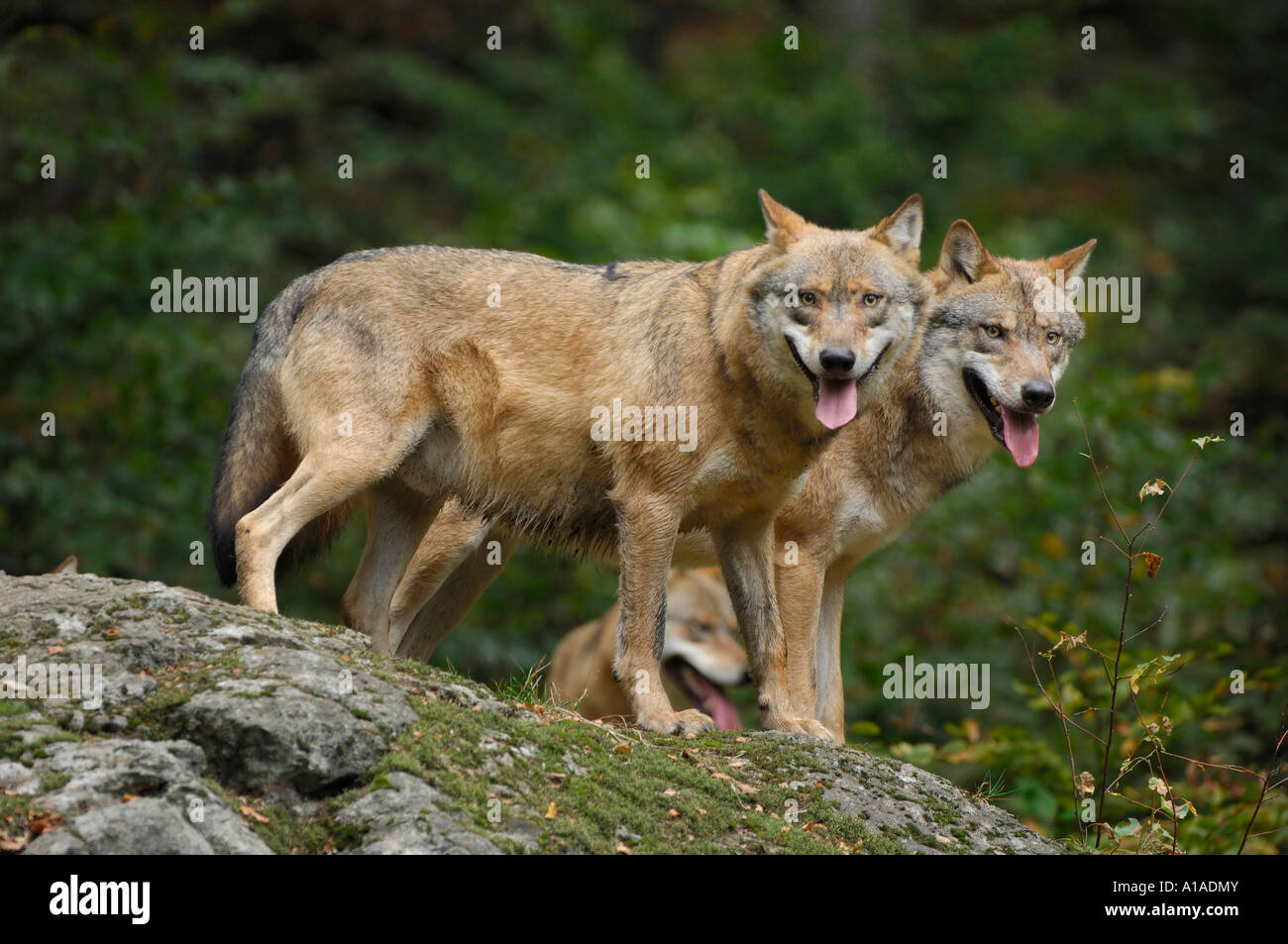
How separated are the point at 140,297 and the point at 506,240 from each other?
157 inches

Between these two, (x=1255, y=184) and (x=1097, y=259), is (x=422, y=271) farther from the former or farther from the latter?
(x=1255, y=184)

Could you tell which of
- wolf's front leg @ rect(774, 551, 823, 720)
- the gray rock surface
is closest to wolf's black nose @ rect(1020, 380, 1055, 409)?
wolf's front leg @ rect(774, 551, 823, 720)

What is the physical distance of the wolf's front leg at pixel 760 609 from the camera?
659cm

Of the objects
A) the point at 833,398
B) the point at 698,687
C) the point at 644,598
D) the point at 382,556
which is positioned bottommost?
the point at 698,687

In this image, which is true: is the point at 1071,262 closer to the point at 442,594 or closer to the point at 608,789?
the point at 442,594

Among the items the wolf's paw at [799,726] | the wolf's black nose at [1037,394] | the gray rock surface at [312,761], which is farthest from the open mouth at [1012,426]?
the gray rock surface at [312,761]

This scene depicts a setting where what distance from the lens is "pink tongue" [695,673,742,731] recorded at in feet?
31.6

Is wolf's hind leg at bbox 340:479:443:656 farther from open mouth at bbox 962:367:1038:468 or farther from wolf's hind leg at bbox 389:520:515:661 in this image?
open mouth at bbox 962:367:1038:468

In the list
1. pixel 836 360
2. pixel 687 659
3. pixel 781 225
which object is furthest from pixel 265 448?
pixel 687 659

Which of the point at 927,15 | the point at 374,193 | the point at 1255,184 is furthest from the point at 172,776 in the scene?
the point at 927,15

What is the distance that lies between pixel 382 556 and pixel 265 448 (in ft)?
2.85

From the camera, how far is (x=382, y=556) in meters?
7.14

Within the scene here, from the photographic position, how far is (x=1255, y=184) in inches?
687

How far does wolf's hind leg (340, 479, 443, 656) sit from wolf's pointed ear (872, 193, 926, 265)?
8.40 feet
